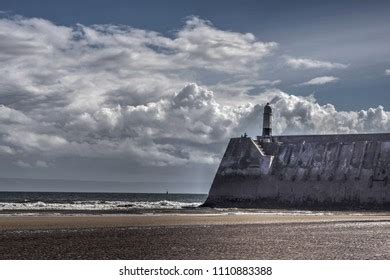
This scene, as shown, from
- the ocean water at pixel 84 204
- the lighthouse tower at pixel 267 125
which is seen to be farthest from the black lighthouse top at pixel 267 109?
the ocean water at pixel 84 204

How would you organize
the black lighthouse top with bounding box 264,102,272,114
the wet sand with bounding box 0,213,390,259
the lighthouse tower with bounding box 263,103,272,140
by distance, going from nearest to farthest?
the wet sand with bounding box 0,213,390,259 < the black lighthouse top with bounding box 264,102,272,114 < the lighthouse tower with bounding box 263,103,272,140

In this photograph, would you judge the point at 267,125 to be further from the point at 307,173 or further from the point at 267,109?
the point at 307,173

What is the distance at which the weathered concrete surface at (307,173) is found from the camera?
53.4 meters

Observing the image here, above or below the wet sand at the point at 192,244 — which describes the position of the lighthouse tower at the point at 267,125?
above

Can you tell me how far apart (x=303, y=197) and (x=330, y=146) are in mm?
5298

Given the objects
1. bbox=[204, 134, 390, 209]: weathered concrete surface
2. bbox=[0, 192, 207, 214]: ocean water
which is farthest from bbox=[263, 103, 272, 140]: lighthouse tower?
bbox=[0, 192, 207, 214]: ocean water

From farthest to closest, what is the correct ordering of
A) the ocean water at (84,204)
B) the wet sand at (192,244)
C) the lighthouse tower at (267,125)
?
1. the lighthouse tower at (267,125)
2. the ocean water at (84,204)
3. the wet sand at (192,244)

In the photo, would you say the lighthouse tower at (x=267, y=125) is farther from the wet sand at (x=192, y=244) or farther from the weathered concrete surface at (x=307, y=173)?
the wet sand at (x=192, y=244)

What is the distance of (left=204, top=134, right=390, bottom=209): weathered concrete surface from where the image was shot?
53406 millimetres

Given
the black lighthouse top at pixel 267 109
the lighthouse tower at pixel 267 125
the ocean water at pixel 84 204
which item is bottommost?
the ocean water at pixel 84 204

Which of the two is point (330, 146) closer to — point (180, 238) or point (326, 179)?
point (326, 179)

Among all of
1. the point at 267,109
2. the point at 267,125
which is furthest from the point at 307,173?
the point at 267,109

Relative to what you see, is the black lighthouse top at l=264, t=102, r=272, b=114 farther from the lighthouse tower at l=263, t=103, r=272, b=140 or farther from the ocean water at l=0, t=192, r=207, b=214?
the ocean water at l=0, t=192, r=207, b=214
